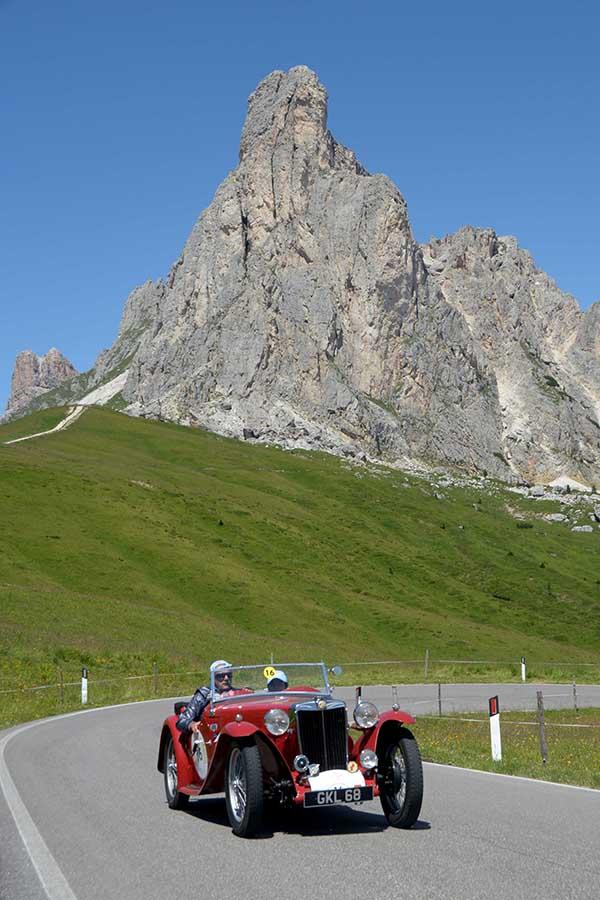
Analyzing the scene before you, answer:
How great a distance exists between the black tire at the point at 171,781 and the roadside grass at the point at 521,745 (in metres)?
6.16

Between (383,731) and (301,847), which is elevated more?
(383,731)

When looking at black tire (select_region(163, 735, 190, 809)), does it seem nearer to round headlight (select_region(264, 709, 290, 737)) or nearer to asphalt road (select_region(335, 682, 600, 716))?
round headlight (select_region(264, 709, 290, 737))

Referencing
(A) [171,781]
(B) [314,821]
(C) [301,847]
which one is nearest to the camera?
(C) [301,847]

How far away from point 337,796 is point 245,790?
3.25 ft

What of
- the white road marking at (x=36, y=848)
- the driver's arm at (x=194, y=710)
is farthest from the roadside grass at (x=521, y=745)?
the white road marking at (x=36, y=848)

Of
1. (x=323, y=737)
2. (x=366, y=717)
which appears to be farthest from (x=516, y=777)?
(x=323, y=737)

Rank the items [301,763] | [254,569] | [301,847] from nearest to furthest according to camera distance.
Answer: [301,847] < [301,763] < [254,569]

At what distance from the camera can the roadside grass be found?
16250mm

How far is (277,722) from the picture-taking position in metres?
10.6

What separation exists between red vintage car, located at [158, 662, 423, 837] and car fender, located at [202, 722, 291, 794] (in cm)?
1

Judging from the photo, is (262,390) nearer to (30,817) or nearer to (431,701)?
(431,701)

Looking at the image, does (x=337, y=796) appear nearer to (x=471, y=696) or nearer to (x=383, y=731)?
(x=383, y=731)

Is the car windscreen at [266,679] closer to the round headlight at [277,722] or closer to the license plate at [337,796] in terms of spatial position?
the round headlight at [277,722]

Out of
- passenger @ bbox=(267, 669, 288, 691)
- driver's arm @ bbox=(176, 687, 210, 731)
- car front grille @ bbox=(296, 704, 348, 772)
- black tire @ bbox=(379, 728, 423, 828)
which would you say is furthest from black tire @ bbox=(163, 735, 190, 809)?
black tire @ bbox=(379, 728, 423, 828)
